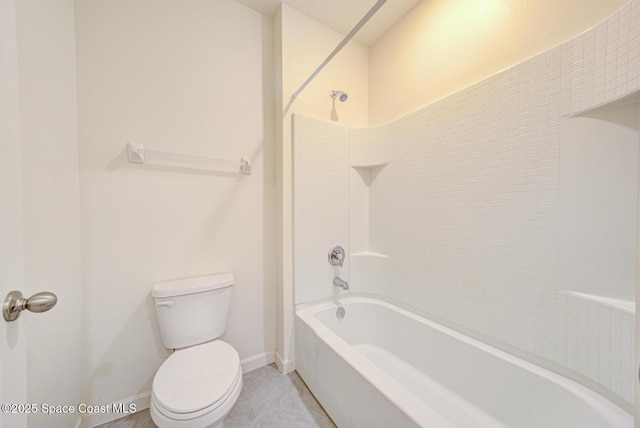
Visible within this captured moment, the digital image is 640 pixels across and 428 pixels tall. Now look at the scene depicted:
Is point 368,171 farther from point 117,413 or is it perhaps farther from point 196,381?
point 117,413

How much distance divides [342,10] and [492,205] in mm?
1641

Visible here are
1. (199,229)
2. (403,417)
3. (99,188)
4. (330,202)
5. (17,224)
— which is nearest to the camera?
(17,224)

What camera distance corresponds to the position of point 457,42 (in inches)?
55.1

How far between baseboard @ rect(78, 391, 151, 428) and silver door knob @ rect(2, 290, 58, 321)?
46.7 inches

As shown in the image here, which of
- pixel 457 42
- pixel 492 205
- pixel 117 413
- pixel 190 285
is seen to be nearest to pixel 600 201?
pixel 492 205

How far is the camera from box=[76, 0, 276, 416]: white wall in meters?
1.20

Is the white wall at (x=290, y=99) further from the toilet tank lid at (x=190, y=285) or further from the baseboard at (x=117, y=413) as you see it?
the baseboard at (x=117, y=413)

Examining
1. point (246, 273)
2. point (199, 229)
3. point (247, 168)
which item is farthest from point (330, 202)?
point (199, 229)

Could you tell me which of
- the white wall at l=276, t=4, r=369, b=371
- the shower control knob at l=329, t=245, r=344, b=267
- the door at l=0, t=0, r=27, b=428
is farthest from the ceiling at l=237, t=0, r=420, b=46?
the shower control knob at l=329, t=245, r=344, b=267

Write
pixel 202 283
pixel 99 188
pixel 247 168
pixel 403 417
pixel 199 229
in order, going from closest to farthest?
pixel 403 417
pixel 99 188
pixel 202 283
pixel 199 229
pixel 247 168

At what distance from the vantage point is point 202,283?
4.37 ft

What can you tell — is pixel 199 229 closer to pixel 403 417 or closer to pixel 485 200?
pixel 403 417

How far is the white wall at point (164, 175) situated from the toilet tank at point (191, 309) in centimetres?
14

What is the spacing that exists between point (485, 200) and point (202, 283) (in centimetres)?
164
